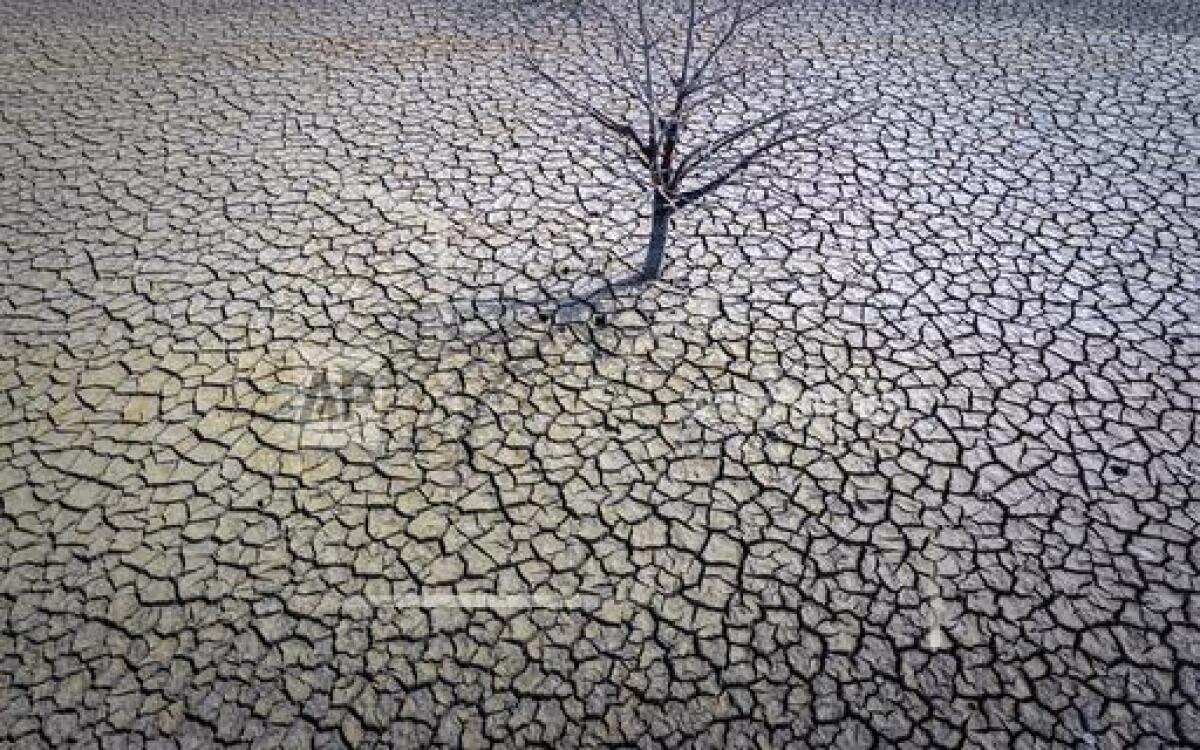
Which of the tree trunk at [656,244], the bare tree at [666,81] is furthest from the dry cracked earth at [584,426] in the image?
the bare tree at [666,81]

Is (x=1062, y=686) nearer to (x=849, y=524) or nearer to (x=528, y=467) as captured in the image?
(x=849, y=524)

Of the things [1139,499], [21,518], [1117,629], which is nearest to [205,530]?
[21,518]

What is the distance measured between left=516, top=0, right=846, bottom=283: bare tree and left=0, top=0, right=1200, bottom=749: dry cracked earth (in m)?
0.23

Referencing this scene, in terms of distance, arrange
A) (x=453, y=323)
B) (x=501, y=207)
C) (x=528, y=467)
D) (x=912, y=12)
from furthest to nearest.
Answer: (x=912, y=12) → (x=501, y=207) → (x=453, y=323) → (x=528, y=467)

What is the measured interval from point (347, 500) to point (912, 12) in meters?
5.76

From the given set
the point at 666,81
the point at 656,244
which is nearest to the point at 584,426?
the point at 656,244

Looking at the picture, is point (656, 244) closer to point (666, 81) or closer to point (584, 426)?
point (584, 426)

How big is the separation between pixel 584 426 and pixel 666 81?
3.09m

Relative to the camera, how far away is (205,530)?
291cm

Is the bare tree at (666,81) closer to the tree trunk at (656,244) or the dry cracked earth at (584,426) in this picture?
the tree trunk at (656,244)

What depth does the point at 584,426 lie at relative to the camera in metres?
3.27

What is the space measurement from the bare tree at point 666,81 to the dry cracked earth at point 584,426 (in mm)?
235

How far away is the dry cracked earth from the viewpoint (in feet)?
8.20

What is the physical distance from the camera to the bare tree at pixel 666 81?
4285mm
